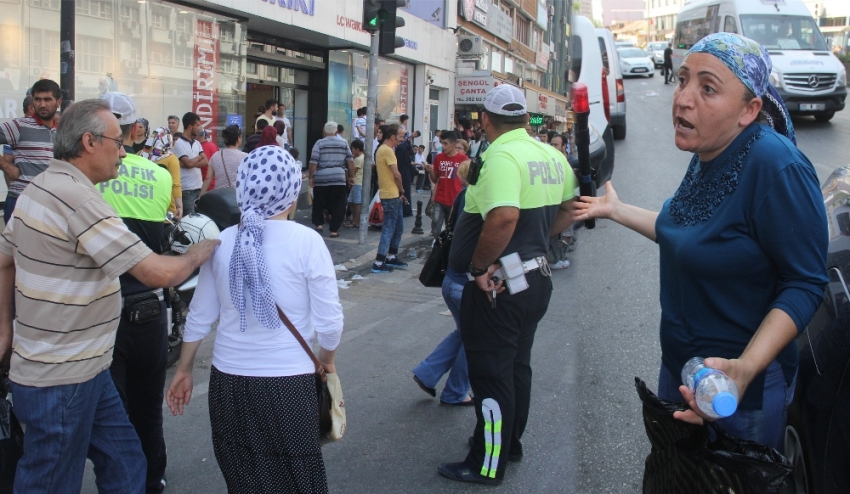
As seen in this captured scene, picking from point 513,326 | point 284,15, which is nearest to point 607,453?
point 513,326

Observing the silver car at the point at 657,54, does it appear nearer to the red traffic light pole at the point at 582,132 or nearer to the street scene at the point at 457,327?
the street scene at the point at 457,327

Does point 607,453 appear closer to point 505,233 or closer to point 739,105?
point 505,233

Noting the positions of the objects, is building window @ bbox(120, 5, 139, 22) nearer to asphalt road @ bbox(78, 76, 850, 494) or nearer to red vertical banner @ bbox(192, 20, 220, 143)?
red vertical banner @ bbox(192, 20, 220, 143)

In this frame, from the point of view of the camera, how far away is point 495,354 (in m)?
3.74

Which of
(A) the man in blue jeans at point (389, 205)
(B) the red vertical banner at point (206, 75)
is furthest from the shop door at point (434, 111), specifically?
(A) the man in blue jeans at point (389, 205)

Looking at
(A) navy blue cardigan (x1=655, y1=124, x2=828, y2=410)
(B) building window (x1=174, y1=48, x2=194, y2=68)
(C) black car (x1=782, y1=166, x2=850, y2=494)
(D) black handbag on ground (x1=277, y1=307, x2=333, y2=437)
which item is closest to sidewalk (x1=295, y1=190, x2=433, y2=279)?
(B) building window (x1=174, y1=48, x2=194, y2=68)

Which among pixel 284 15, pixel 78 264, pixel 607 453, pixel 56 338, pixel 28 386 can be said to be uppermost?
pixel 284 15

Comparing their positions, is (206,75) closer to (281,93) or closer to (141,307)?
(281,93)

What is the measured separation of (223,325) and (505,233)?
1.43 metres

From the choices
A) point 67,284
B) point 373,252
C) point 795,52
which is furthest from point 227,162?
point 795,52

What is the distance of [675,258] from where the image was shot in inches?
89.5

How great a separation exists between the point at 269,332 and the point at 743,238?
5.28 feet

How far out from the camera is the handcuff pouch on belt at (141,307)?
3.29 meters

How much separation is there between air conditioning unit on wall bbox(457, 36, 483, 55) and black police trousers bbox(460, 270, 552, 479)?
22974 millimetres
